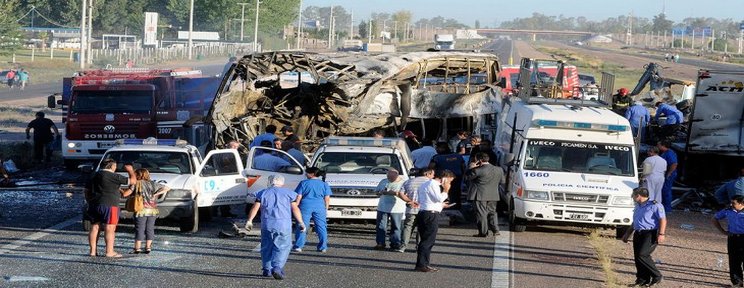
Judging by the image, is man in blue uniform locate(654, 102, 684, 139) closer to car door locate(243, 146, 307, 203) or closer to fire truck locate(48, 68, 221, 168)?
fire truck locate(48, 68, 221, 168)

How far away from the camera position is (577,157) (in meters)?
21.2

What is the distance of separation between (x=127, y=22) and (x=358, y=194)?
385 feet

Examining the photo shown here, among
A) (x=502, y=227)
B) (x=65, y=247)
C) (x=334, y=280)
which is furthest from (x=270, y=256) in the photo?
(x=502, y=227)

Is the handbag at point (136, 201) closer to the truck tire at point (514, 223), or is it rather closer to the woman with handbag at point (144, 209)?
the woman with handbag at point (144, 209)

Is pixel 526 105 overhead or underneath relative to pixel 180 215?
overhead

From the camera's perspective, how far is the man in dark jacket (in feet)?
65.3

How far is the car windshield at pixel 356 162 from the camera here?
67.7ft

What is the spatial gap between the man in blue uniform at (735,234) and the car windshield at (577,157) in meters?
4.99

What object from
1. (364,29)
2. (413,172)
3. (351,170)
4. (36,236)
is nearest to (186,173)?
(36,236)

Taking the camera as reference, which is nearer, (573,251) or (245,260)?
(245,260)

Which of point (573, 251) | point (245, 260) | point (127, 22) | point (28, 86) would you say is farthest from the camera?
point (127, 22)

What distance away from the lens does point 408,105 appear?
29438 millimetres

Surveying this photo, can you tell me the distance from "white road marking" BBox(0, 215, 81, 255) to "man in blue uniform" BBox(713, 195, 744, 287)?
10217 millimetres

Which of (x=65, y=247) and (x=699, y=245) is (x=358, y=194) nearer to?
(x=65, y=247)
